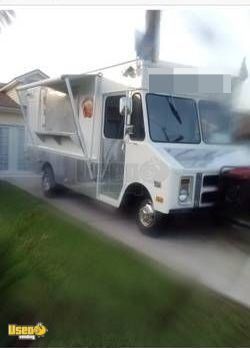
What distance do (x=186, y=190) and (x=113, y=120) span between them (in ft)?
4.30

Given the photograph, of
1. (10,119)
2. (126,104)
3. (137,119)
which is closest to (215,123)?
(137,119)

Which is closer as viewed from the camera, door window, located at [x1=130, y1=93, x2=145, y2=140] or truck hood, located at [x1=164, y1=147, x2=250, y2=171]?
truck hood, located at [x1=164, y1=147, x2=250, y2=171]

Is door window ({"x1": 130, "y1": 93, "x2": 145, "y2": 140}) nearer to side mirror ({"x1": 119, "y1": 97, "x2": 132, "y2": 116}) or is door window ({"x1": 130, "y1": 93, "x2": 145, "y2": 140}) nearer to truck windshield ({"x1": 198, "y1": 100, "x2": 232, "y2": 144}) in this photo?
side mirror ({"x1": 119, "y1": 97, "x2": 132, "y2": 116})

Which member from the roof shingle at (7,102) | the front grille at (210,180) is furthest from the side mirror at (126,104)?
the roof shingle at (7,102)

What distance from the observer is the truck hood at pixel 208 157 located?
357 centimetres

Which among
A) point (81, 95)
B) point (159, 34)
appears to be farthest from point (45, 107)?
point (159, 34)

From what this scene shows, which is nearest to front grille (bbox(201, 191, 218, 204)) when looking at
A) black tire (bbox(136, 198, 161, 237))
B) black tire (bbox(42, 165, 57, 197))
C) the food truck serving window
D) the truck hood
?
the truck hood

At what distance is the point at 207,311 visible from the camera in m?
2.36

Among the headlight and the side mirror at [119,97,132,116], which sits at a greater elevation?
the side mirror at [119,97,132,116]

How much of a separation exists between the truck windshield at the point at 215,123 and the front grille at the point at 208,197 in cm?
55

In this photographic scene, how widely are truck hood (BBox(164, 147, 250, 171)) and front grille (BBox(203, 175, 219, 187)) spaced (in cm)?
8

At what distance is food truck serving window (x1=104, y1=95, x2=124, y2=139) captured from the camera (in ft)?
14.1

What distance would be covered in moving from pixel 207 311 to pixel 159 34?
179 cm

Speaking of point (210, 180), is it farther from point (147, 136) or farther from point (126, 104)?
point (126, 104)
